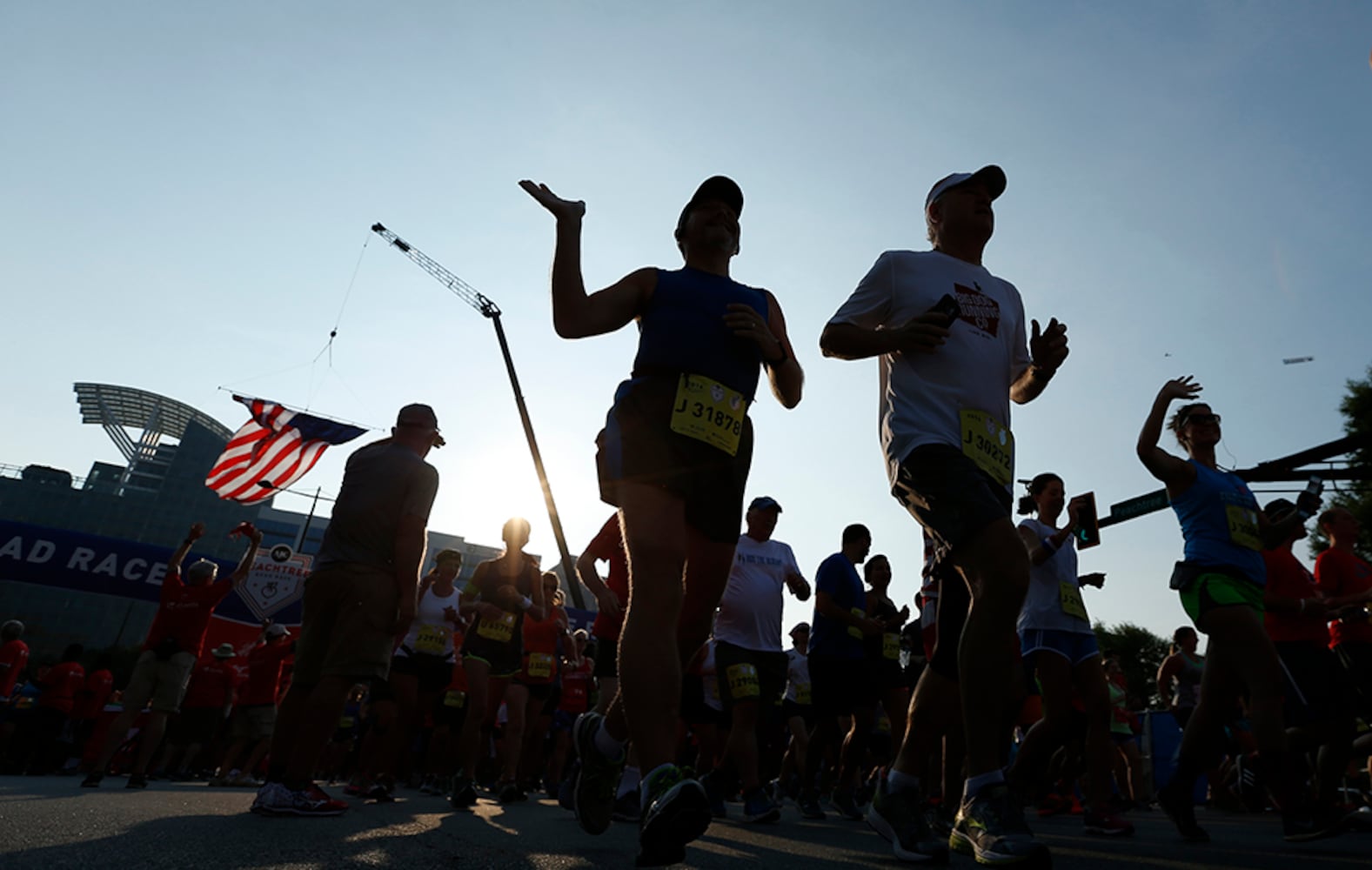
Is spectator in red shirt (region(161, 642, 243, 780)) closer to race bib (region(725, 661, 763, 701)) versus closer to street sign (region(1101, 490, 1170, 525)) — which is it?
race bib (region(725, 661, 763, 701))

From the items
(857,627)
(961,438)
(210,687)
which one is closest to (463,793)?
(857,627)

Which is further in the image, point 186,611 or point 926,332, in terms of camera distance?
point 186,611

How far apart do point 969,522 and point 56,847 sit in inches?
100.0

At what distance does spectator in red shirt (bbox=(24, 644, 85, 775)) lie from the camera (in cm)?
1095

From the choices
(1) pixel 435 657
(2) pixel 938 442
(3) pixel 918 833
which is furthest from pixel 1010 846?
(1) pixel 435 657

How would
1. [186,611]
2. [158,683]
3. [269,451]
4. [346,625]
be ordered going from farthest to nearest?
[269,451], [186,611], [158,683], [346,625]

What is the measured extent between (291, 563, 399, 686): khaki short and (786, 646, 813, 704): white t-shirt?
17.7 ft

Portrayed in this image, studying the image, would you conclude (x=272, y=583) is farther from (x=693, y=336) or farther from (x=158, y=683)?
(x=693, y=336)

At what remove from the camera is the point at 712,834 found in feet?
13.6

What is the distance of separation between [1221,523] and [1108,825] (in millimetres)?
1742

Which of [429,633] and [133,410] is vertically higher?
[133,410]

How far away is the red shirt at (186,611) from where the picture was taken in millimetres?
7469

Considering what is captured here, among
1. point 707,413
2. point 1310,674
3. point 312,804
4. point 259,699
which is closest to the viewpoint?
point 707,413

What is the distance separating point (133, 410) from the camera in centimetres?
9188
